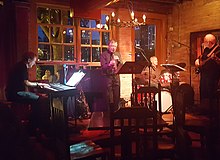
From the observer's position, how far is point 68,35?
24.7 feet

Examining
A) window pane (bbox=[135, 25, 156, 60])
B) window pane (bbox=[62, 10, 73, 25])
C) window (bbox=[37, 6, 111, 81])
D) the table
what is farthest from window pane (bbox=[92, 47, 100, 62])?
the table

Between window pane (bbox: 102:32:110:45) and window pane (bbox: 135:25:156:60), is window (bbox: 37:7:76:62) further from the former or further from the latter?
window pane (bbox: 135:25:156:60)

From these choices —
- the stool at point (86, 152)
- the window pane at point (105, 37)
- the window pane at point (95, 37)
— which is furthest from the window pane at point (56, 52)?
the stool at point (86, 152)

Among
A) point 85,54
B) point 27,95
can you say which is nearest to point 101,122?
point 27,95

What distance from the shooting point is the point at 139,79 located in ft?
23.3

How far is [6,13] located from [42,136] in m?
2.85

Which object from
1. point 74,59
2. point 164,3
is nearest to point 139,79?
point 74,59

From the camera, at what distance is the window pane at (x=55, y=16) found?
7281mm

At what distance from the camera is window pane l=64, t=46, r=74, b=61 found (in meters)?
7.48

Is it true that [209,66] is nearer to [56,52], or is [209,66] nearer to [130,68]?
[130,68]

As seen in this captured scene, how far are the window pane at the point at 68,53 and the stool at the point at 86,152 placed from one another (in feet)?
14.4

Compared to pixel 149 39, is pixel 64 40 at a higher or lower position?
lower

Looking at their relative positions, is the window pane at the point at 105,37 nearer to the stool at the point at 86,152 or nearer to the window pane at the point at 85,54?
the window pane at the point at 85,54

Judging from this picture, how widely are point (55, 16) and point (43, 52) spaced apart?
967 mm
